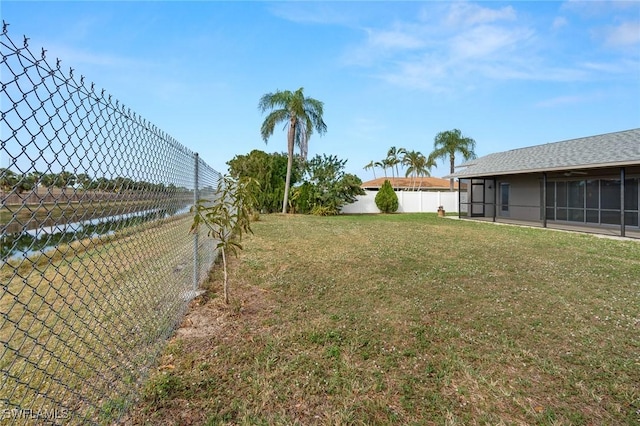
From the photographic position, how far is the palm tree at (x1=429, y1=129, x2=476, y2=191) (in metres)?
27.7

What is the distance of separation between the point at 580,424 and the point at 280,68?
1347cm

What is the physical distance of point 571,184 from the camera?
15438 millimetres

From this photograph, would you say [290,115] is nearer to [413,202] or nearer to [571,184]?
[413,202]

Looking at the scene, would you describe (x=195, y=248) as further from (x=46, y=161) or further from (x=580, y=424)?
(x=580, y=424)

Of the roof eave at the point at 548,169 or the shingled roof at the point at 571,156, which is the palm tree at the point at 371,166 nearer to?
the shingled roof at the point at 571,156

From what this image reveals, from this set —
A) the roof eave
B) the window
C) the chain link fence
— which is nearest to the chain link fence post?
the chain link fence

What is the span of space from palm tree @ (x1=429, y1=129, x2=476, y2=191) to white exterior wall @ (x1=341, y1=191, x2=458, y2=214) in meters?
2.85

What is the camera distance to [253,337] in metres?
3.31

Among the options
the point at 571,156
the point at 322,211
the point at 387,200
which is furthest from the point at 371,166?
the point at 571,156

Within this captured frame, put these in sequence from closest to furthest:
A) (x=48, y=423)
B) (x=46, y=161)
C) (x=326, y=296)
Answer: (x=46, y=161)
(x=48, y=423)
(x=326, y=296)

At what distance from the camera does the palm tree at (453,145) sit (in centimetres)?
2772

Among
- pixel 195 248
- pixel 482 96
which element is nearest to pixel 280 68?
pixel 482 96

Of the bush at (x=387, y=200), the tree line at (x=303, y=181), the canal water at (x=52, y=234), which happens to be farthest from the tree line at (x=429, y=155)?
the canal water at (x=52, y=234)

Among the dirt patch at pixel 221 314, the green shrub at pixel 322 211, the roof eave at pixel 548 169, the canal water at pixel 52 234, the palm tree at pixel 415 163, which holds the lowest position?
the dirt patch at pixel 221 314
